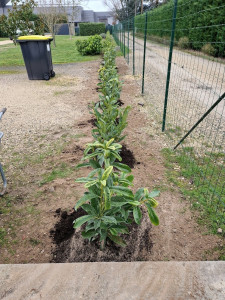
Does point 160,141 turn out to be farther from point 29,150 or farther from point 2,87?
point 2,87

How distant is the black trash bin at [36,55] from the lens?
779 cm

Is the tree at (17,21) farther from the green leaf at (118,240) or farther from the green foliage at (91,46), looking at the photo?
the green leaf at (118,240)

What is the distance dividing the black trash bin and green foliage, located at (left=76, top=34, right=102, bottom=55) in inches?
224

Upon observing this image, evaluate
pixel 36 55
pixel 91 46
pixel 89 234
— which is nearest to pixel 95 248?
pixel 89 234

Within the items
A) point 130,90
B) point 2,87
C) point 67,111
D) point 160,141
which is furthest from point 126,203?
point 2,87

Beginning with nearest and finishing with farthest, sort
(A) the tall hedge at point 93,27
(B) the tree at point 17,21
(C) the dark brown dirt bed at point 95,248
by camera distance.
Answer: (C) the dark brown dirt bed at point 95,248, (B) the tree at point 17,21, (A) the tall hedge at point 93,27

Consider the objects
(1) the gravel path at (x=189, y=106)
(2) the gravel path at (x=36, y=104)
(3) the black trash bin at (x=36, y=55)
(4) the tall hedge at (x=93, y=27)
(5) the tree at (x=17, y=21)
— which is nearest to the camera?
(1) the gravel path at (x=189, y=106)

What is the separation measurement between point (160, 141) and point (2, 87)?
19.6ft

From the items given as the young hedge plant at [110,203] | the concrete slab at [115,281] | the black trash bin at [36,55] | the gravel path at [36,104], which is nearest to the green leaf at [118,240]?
the young hedge plant at [110,203]

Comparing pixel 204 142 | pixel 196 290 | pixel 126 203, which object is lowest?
pixel 204 142

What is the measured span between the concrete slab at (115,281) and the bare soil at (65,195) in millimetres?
461

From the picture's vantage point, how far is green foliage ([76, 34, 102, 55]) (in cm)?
1340

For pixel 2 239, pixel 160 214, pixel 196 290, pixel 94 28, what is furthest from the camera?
pixel 94 28

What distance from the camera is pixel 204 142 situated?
13.4 ft
